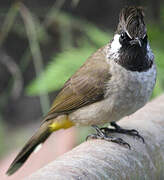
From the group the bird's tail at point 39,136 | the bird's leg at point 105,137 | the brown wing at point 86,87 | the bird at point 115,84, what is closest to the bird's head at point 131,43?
the bird at point 115,84

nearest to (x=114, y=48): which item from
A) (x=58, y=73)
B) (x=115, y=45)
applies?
(x=115, y=45)

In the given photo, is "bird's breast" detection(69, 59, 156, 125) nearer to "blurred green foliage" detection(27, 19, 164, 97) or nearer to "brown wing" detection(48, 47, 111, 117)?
"brown wing" detection(48, 47, 111, 117)

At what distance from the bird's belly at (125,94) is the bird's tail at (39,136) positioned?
35 cm

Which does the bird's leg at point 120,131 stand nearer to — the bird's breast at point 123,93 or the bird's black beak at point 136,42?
the bird's breast at point 123,93

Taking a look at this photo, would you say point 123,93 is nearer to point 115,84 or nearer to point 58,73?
point 115,84

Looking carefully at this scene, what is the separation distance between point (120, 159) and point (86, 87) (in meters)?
1.06

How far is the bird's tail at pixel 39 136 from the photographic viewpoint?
353 centimetres

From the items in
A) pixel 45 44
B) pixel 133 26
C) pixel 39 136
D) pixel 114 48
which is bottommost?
pixel 39 136

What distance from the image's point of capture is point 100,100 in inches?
130

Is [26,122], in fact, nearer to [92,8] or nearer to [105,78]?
[92,8]

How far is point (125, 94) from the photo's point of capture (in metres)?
3.15

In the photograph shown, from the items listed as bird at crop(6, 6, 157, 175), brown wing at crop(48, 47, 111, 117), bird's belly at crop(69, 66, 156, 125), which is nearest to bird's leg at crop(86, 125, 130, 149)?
bird at crop(6, 6, 157, 175)

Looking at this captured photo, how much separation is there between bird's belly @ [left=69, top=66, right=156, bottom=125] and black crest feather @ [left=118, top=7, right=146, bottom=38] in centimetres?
29

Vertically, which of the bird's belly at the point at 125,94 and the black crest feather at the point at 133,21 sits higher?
the black crest feather at the point at 133,21
